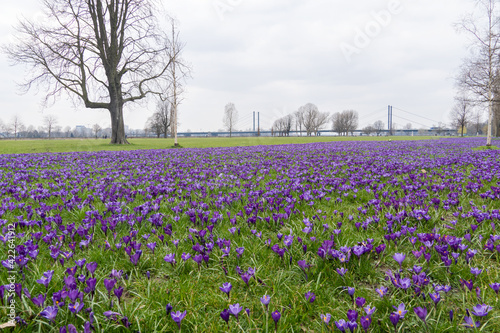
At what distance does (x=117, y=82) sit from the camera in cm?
3048

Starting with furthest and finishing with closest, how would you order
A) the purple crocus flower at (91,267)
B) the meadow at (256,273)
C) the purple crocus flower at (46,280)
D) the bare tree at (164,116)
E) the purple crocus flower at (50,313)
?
the bare tree at (164,116) < the purple crocus flower at (91,267) < the purple crocus flower at (46,280) < the meadow at (256,273) < the purple crocus flower at (50,313)

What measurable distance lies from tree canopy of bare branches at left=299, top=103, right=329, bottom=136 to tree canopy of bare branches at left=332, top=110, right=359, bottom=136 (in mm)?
7592

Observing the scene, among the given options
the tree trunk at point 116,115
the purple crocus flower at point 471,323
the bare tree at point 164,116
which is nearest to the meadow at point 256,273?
the purple crocus flower at point 471,323

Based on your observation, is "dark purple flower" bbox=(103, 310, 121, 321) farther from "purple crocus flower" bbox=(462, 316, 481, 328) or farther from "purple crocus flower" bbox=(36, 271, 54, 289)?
"purple crocus flower" bbox=(462, 316, 481, 328)

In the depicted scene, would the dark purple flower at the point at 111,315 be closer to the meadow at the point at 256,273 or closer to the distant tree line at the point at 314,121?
the meadow at the point at 256,273

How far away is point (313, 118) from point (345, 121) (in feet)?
61.6

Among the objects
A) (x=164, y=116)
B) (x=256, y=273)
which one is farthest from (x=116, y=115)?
(x=164, y=116)

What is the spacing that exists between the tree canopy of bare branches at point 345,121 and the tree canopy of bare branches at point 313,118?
759 centimetres

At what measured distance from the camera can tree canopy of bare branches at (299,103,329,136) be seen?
126312 mm

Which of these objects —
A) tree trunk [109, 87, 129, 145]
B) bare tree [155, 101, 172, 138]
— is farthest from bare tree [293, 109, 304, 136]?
tree trunk [109, 87, 129, 145]

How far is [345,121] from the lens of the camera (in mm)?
133000

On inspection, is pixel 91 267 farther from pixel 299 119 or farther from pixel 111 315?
pixel 299 119

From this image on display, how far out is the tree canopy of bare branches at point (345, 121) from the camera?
13198 centimetres

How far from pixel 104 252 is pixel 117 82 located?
1279 inches
